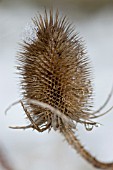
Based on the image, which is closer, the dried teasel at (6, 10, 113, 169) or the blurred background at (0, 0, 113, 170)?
the dried teasel at (6, 10, 113, 169)

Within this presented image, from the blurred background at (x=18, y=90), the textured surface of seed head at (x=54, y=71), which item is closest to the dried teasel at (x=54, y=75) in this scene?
the textured surface of seed head at (x=54, y=71)

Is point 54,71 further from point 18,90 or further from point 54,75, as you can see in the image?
point 18,90

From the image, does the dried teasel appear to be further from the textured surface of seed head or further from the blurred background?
the blurred background

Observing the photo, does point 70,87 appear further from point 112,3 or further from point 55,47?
Answer: point 112,3

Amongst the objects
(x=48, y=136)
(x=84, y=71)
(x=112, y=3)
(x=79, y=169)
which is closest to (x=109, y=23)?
(x=112, y=3)

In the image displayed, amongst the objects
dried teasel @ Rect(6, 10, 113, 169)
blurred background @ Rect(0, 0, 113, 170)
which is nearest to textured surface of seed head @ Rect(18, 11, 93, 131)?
dried teasel @ Rect(6, 10, 113, 169)

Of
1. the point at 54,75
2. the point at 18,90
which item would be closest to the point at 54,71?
the point at 54,75
